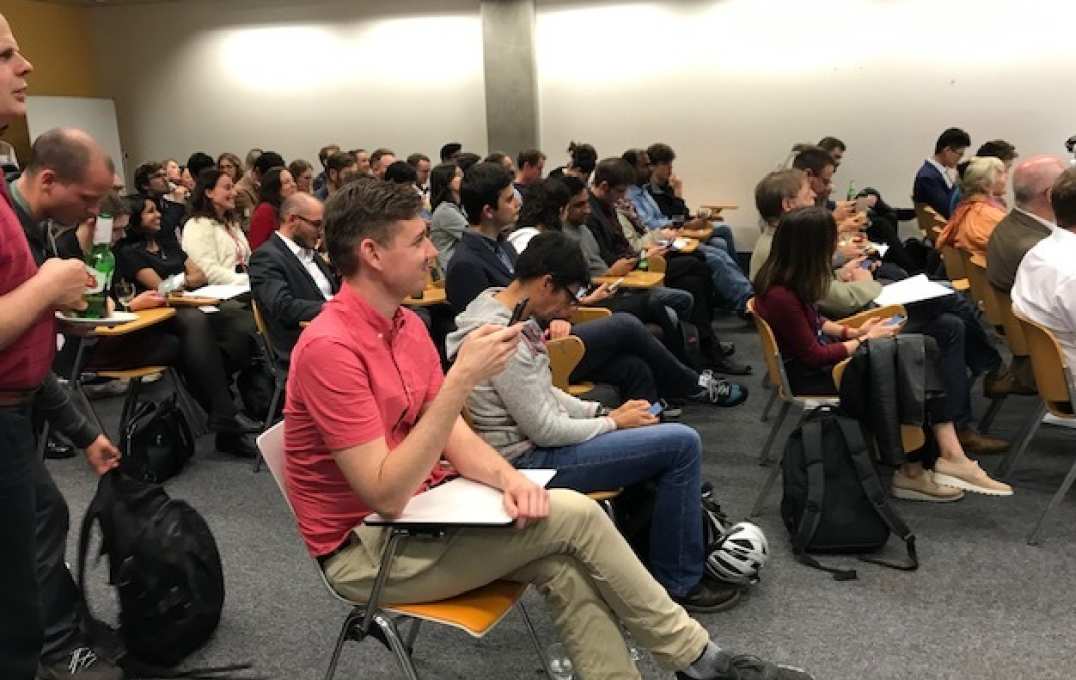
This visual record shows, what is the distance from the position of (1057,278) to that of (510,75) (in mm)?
6833

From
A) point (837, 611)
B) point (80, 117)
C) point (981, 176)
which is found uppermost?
Answer: point (80, 117)

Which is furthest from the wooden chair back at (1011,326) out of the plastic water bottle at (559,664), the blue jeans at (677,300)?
the plastic water bottle at (559,664)

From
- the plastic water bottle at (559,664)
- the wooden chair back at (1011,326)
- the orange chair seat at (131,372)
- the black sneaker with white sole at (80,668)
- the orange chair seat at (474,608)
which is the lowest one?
the plastic water bottle at (559,664)

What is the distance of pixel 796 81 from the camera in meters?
8.53

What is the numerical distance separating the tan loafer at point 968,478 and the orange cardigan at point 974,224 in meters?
1.44

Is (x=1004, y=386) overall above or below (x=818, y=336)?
below

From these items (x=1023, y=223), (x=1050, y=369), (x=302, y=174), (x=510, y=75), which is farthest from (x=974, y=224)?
(x=510, y=75)

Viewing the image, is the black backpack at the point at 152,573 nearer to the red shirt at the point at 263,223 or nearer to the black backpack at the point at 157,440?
the black backpack at the point at 157,440

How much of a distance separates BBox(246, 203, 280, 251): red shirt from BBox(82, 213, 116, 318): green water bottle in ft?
5.20

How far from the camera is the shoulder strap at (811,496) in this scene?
113 inches

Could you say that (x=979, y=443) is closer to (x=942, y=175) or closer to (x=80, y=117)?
(x=942, y=175)

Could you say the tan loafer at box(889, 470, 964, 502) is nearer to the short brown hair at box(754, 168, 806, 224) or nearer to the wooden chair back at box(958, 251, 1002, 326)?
the wooden chair back at box(958, 251, 1002, 326)

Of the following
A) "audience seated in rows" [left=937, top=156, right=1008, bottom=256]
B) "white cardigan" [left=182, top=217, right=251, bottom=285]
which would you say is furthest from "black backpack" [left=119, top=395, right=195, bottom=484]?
"audience seated in rows" [left=937, top=156, right=1008, bottom=256]

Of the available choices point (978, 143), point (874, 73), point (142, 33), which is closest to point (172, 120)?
point (142, 33)
